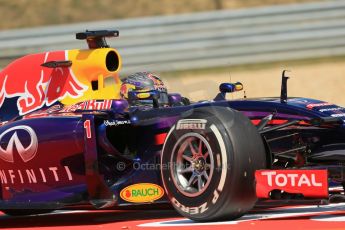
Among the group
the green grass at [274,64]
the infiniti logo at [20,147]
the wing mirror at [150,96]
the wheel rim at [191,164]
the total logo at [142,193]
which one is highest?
the green grass at [274,64]

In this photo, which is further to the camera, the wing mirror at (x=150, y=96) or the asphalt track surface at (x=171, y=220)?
the wing mirror at (x=150, y=96)

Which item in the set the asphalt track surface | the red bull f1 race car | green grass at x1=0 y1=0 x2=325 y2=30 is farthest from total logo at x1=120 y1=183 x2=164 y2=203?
green grass at x1=0 y1=0 x2=325 y2=30

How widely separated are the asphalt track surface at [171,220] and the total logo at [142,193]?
17cm

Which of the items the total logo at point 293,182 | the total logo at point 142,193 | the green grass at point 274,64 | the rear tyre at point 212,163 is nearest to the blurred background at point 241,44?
the green grass at point 274,64

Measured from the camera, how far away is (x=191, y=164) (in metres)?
5.68

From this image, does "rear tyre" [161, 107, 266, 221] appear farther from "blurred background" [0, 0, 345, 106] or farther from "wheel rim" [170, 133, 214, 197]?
"blurred background" [0, 0, 345, 106]

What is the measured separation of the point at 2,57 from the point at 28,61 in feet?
20.3

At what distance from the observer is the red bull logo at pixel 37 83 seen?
7.49 m

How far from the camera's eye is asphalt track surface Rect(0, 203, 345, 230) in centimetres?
520

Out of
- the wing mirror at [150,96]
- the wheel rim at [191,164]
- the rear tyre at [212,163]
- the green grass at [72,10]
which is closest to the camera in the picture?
the rear tyre at [212,163]

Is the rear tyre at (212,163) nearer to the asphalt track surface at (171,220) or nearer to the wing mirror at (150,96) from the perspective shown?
the asphalt track surface at (171,220)

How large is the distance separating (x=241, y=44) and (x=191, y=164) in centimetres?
767

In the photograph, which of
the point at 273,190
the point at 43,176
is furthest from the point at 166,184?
the point at 43,176

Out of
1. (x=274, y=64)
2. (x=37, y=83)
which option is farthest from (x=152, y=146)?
(x=274, y=64)
